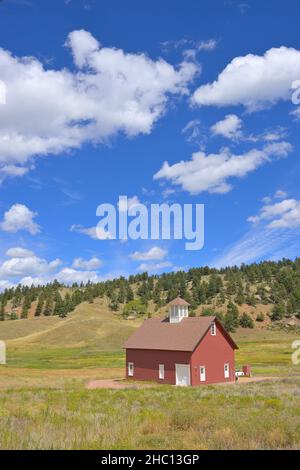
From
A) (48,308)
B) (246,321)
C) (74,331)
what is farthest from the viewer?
(48,308)

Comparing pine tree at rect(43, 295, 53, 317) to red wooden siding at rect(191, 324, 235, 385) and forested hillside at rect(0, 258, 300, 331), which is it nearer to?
forested hillside at rect(0, 258, 300, 331)

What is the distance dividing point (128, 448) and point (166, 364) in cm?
3628

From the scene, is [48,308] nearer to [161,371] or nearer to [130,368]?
[130,368]

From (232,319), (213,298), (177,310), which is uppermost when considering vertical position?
(213,298)

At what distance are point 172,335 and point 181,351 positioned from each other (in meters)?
3.43

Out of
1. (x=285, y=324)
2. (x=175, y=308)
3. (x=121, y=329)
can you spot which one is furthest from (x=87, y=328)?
(x=175, y=308)

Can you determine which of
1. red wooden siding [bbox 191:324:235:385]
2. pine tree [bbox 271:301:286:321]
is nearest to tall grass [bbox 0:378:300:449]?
red wooden siding [bbox 191:324:235:385]

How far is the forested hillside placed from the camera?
143625mm

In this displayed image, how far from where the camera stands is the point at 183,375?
45281 millimetres

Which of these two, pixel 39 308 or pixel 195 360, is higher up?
pixel 39 308

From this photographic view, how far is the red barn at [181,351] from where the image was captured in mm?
45469

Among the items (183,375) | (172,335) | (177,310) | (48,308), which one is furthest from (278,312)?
(183,375)

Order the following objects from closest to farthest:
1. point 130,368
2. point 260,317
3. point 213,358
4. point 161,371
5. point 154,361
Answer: point 161,371 < point 213,358 < point 154,361 < point 130,368 < point 260,317
